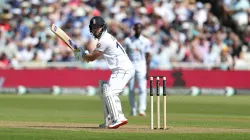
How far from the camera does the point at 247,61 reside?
2875cm

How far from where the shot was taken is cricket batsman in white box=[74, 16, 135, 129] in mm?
14195

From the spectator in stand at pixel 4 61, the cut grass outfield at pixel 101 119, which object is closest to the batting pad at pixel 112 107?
the cut grass outfield at pixel 101 119

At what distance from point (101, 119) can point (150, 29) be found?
41.0 ft

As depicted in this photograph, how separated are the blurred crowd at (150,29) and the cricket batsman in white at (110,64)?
1414 centimetres

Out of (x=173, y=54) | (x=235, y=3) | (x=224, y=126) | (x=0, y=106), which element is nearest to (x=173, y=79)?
(x=173, y=54)

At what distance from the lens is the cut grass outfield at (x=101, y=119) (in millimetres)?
13039

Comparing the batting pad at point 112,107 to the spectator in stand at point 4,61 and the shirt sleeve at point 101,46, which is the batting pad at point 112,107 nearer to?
the shirt sleeve at point 101,46

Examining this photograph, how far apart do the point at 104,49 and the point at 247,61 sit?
15.2 meters

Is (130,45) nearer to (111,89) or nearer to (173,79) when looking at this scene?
(111,89)

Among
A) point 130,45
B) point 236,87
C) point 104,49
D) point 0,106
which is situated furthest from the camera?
point 236,87

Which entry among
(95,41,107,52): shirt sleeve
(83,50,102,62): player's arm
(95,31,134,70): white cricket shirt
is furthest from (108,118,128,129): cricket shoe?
(95,41,107,52): shirt sleeve

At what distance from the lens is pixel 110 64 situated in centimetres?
1448

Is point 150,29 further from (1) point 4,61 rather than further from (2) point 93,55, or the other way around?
(2) point 93,55

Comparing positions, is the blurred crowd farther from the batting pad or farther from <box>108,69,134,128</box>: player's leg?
the batting pad
